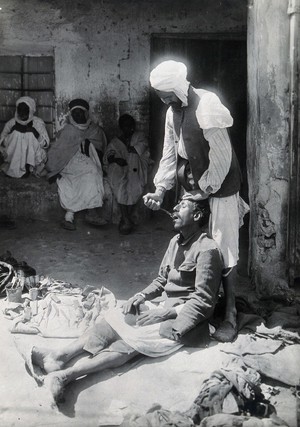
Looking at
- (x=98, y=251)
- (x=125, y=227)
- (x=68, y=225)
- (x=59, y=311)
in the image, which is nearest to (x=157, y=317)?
(x=59, y=311)

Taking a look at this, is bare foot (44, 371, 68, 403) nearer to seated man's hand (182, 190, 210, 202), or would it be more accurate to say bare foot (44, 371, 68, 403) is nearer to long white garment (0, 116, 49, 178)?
seated man's hand (182, 190, 210, 202)

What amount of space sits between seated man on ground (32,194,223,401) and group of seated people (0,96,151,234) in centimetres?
352

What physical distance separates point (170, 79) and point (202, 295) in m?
1.59

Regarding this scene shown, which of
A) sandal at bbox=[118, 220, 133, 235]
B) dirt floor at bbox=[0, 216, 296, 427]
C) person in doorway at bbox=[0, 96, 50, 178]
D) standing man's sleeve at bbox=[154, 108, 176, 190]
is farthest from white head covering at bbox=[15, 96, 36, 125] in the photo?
standing man's sleeve at bbox=[154, 108, 176, 190]

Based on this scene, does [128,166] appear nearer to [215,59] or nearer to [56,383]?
[215,59]

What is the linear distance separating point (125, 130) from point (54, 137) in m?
1.18

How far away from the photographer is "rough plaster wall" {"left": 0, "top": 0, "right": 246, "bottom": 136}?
854 cm

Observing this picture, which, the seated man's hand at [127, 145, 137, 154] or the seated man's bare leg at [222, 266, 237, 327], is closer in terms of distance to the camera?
the seated man's bare leg at [222, 266, 237, 327]

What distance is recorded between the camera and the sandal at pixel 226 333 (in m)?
4.55

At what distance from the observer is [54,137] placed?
352 inches

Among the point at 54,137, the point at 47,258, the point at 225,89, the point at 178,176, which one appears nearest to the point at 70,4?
the point at 54,137

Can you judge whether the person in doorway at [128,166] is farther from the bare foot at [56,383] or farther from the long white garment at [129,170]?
the bare foot at [56,383]

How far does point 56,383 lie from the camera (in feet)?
12.6

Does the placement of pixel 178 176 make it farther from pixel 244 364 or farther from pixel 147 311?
pixel 244 364
